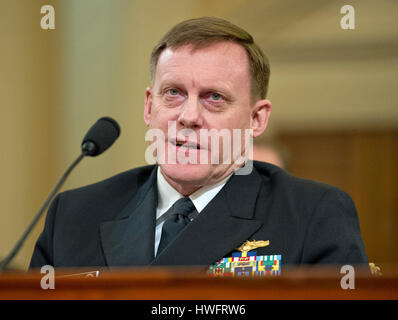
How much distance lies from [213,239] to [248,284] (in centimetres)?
66

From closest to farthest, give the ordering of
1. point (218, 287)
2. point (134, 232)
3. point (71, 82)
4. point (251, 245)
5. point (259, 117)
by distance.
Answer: point (218, 287), point (251, 245), point (134, 232), point (259, 117), point (71, 82)

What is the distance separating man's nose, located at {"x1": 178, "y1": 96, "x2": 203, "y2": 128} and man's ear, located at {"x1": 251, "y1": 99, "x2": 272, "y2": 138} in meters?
0.24

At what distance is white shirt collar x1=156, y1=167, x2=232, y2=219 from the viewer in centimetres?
196

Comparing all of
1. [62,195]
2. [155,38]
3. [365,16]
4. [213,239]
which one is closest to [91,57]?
[155,38]

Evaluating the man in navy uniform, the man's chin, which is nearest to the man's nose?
the man in navy uniform

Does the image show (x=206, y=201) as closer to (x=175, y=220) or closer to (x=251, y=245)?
Result: (x=175, y=220)

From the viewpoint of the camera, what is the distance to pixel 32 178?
5.11 meters

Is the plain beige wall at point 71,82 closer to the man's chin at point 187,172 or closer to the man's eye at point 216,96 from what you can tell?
the man's chin at point 187,172

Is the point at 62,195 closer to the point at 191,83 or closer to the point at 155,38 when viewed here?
the point at 191,83

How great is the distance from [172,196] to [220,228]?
0.23 metres

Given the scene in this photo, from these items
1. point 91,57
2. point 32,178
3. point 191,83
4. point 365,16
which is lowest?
point 32,178

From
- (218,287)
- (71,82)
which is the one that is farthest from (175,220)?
(71,82)

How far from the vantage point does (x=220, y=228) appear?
1.86 meters

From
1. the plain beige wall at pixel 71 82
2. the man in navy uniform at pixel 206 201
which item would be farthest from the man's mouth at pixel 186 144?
the plain beige wall at pixel 71 82
